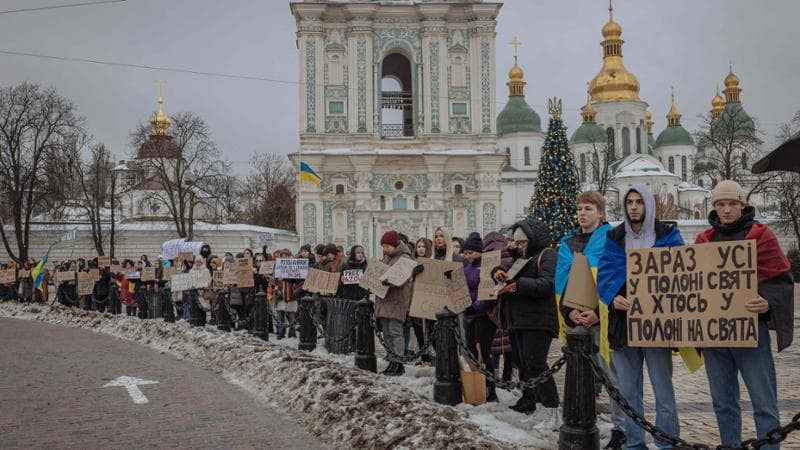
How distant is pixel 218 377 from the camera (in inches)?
463

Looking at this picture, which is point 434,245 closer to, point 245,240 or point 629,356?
point 629,356

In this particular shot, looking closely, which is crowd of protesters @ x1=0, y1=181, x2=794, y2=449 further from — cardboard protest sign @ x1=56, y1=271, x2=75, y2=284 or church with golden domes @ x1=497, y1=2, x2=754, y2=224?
church with golden domes @ x1=497, y1=2, x2=754, y2=224

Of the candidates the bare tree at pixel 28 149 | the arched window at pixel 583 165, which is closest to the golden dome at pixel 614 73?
the arched window at pixel 583 165

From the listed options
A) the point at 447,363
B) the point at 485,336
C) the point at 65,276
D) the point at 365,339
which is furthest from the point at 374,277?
the point at 65,276

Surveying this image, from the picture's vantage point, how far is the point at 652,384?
19.7 feet

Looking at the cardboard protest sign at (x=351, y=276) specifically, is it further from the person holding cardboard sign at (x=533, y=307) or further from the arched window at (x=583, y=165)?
the arched window at (x=583, y=165)

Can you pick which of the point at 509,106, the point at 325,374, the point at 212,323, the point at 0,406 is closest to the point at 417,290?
the point at 325,374

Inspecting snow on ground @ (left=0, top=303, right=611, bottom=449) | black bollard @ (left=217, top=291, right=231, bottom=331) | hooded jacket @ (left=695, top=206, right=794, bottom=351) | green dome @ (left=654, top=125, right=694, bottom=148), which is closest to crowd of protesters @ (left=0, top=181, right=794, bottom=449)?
hooded jacket @ (left=695, top=206, right=794, bottom=351)

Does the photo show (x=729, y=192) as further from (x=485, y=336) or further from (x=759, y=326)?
(x=485, y=336)

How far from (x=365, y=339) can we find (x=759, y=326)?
5.82m

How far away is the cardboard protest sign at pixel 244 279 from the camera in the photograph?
1609 cm

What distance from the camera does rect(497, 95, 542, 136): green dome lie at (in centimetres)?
8769

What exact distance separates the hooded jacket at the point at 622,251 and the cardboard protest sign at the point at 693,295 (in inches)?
6.3

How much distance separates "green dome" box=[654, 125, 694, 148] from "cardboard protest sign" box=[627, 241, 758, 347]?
9090 centimetres
